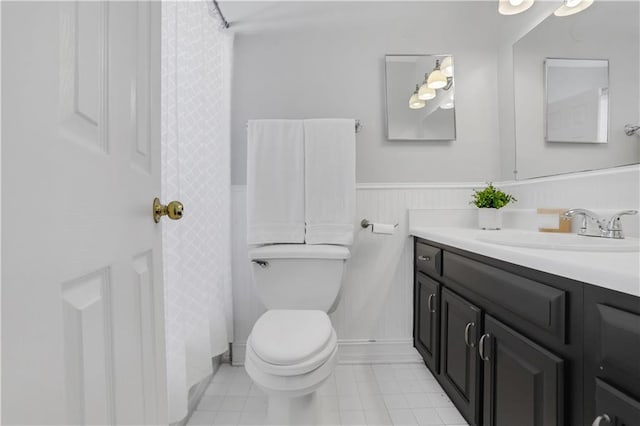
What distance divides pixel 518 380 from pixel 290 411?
0.80m

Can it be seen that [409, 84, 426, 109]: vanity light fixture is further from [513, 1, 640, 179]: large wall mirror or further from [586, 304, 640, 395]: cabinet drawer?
[586, 304, 640, 395]: cabinet drawer

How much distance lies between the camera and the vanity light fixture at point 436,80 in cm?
183

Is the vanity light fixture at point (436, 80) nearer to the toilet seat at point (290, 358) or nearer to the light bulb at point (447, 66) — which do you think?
the light bulb at point (447, 66)

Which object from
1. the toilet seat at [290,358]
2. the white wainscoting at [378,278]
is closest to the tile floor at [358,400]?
the white wainscoting at [378,278]

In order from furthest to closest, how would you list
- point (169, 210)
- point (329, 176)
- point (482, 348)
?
1. point (329, 176)
2. point (482, 348)
3. point (169, 210)

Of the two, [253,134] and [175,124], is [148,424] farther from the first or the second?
[253,134]

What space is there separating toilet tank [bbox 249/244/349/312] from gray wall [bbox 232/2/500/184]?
59cm

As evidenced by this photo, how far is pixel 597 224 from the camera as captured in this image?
45.6 inches

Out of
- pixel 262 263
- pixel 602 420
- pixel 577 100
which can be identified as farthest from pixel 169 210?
pixel 577 100

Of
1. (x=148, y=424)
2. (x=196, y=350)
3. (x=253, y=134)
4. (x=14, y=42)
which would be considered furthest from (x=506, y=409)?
(x=253, y=134)

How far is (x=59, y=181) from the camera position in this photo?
377 millimetres

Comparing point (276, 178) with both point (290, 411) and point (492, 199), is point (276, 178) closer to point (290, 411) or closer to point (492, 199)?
point (290, 411)

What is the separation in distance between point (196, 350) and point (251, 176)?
2.83 ft

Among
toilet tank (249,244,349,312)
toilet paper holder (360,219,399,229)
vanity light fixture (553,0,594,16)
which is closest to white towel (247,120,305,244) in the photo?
toilet tank (249,244,349,312)
